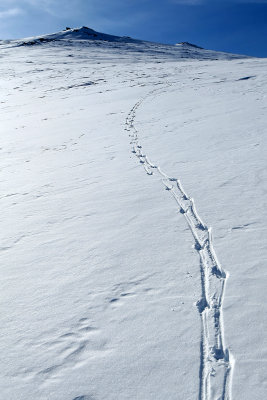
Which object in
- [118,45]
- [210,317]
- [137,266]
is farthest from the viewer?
[118,45]

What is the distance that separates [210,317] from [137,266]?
992 millimetres

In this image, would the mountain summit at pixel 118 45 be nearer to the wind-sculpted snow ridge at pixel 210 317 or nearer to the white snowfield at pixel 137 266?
the white snowfield at pixel 137 266

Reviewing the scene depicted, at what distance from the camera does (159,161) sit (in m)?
7.24

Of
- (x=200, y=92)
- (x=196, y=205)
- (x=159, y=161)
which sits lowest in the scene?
(x=196, y=205)

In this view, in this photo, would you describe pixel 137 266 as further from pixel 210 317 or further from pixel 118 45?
pixel 118 45

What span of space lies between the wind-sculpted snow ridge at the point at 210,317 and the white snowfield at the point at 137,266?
0.03 feet

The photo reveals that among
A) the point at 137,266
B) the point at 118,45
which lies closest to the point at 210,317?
the point at 137,266

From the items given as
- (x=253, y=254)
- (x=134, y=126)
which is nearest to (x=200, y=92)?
(x=134, y=126)

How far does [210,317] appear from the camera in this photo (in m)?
2.73

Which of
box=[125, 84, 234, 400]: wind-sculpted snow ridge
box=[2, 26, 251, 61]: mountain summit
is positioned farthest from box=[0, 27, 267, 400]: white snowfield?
box=[2, 26, 251, 61]: mountain summit

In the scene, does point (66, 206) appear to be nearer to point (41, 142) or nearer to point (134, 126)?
point (41, 142)

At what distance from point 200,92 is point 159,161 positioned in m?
10.1

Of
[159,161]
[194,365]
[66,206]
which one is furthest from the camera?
[159,161]

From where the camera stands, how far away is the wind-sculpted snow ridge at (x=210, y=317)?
2184mm
